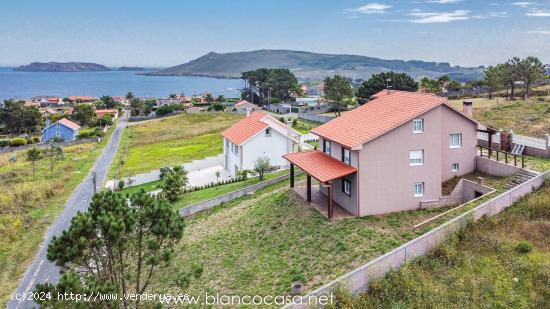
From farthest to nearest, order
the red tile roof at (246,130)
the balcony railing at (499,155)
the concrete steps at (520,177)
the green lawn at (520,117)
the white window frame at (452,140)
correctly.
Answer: the red tile roof at (246,130), the green lawn at (520,117), the white window frame at (452,140), the balcony railing at (499,155), the concrete steps at (520,177)

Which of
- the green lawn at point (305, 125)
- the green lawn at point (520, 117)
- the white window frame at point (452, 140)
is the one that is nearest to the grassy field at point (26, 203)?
the white window frame at point (452, 140)

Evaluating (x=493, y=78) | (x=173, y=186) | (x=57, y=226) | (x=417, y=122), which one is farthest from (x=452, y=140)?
(x=493, y=78)

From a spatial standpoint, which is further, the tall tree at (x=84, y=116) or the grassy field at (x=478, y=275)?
the tall tree at (x=84, y=116)

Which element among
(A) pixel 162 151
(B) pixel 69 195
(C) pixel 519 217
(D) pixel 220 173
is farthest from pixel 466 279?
(A) pixel 162 151

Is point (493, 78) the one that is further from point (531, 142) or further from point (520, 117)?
point (531, 142)

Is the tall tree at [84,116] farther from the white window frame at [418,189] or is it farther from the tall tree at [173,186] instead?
the white window frame at [418,189]
